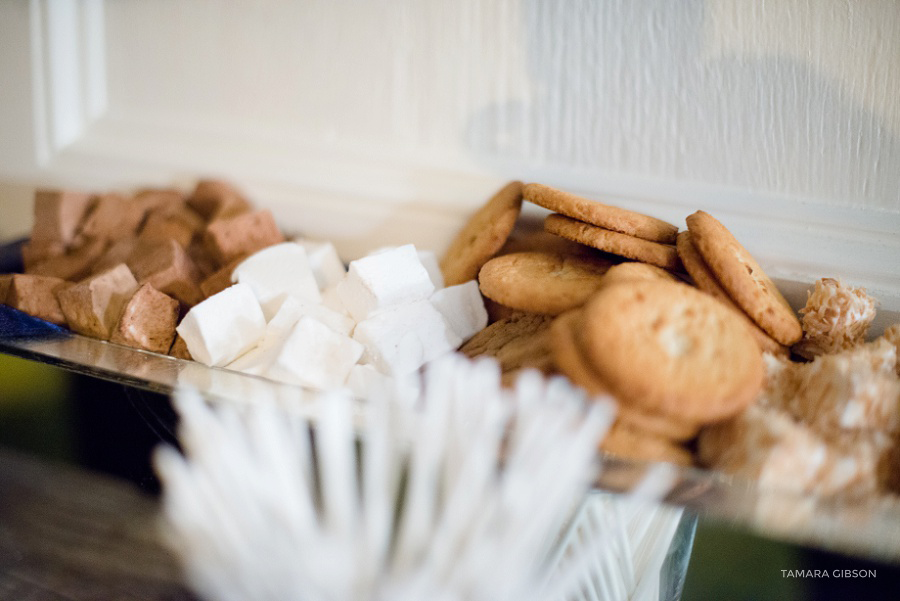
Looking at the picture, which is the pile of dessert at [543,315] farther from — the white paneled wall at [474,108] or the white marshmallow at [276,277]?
the white paneled wall at [474,108]

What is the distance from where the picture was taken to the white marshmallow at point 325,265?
1.01 m

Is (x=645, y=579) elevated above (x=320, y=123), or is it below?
below

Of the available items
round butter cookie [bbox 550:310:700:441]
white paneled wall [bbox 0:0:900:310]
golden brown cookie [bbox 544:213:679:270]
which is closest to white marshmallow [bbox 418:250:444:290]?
white paneled wall [bbox 0:0:900:310]

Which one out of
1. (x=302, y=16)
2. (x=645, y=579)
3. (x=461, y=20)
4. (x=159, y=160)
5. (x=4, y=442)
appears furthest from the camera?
(x=159, y=160)

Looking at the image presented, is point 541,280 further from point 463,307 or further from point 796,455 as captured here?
point 796,455

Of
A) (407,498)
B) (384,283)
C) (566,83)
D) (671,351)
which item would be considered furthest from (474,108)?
(407,498)

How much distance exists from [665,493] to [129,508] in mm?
632

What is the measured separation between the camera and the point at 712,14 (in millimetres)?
879

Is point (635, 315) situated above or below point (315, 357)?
above

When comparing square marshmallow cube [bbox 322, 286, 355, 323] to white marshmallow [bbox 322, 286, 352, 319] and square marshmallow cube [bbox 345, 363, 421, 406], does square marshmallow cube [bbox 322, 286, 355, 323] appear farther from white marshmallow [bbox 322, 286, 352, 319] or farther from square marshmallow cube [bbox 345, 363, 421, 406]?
square marshmallow cube [bbox 345, 363, 421, 406]

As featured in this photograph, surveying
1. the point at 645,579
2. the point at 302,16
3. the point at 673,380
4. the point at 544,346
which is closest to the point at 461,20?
the point at 302,16

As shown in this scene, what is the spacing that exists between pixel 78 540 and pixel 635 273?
0.73 metres

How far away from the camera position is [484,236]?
90 cm

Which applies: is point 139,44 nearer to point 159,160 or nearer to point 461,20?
point 159,160
